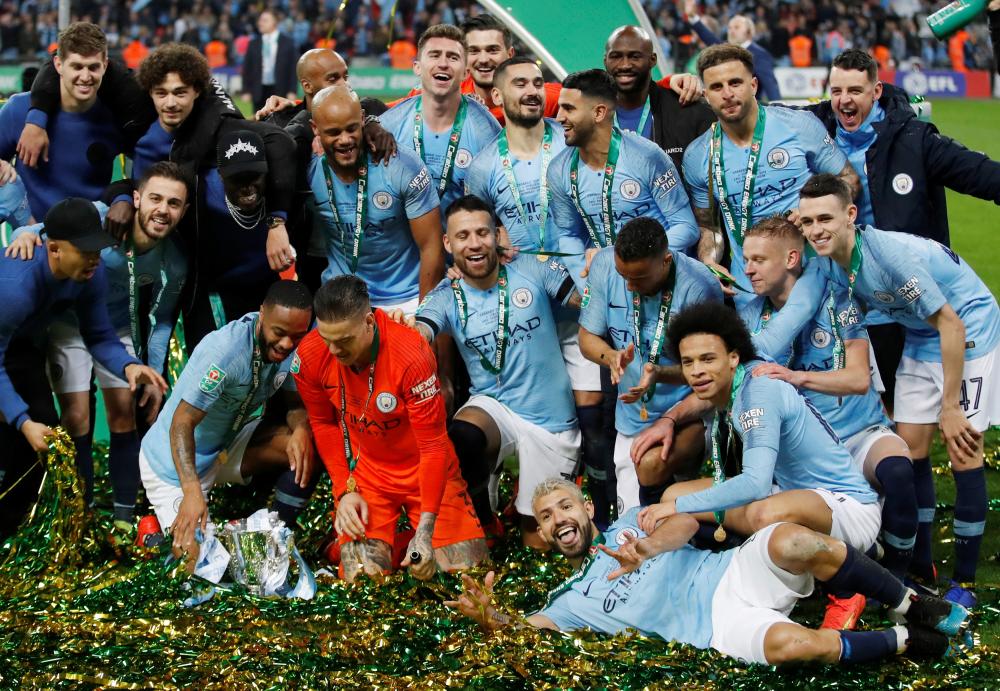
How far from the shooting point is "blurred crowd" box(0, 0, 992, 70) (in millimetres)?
26875

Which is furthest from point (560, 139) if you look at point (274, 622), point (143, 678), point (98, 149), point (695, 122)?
point (143, 678)

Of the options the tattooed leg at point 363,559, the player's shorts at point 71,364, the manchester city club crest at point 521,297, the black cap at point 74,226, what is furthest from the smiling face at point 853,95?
the player's shorts at point 71,364

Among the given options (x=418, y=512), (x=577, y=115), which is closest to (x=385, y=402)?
(x=418, y=512)

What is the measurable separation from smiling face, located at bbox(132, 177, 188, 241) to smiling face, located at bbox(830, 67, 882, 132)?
329 cm

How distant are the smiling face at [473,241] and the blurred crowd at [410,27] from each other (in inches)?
808

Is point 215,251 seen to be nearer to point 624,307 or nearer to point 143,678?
point 624,307

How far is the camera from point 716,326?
5152 millimetres

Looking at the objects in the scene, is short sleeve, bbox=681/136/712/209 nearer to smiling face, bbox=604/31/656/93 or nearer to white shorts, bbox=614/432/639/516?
smiling face, bbox=604/31/656/93

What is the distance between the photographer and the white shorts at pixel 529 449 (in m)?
6.33

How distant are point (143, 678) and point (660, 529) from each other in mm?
1986

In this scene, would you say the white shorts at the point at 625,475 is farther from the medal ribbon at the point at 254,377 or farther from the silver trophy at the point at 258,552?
the medal ribbon at the point at 254,377

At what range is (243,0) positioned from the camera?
2862cm

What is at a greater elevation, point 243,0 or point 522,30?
point 243,0

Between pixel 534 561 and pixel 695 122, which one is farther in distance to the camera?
pixel 695 122
